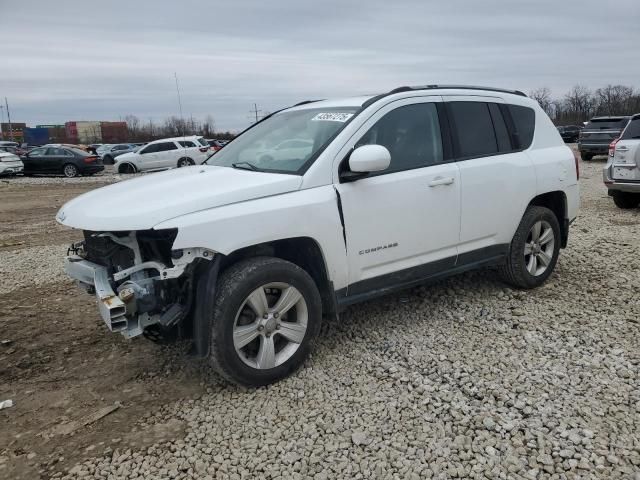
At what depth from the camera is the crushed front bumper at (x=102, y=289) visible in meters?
3.04

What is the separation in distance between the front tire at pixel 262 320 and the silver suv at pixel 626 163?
7.45 m

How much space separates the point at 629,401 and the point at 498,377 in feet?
2.44

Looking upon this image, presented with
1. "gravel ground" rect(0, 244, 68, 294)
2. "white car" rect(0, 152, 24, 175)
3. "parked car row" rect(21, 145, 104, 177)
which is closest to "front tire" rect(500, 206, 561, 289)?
"gravel ground" rect(0, 244, 68, 294)

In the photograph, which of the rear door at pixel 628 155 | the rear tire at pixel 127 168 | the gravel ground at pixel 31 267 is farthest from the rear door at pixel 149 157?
the rear door at pixel 628 155

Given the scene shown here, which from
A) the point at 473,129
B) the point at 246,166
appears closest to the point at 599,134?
the point at 473,129

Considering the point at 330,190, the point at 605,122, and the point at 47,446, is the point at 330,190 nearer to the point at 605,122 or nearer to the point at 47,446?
the point at 47,446

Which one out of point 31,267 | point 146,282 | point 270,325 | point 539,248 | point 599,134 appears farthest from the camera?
point 599,134

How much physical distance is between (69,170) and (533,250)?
→ 22.8m

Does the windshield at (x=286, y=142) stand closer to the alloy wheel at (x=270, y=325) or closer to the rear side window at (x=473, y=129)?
the alloy wheel at (x=270, y=325)

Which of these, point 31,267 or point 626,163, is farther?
point 626,163

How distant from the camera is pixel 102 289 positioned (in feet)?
10.7

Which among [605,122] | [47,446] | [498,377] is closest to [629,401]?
[498,377]

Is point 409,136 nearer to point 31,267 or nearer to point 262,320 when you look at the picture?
point 262,320

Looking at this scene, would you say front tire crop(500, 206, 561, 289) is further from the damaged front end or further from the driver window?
the damaged front end
